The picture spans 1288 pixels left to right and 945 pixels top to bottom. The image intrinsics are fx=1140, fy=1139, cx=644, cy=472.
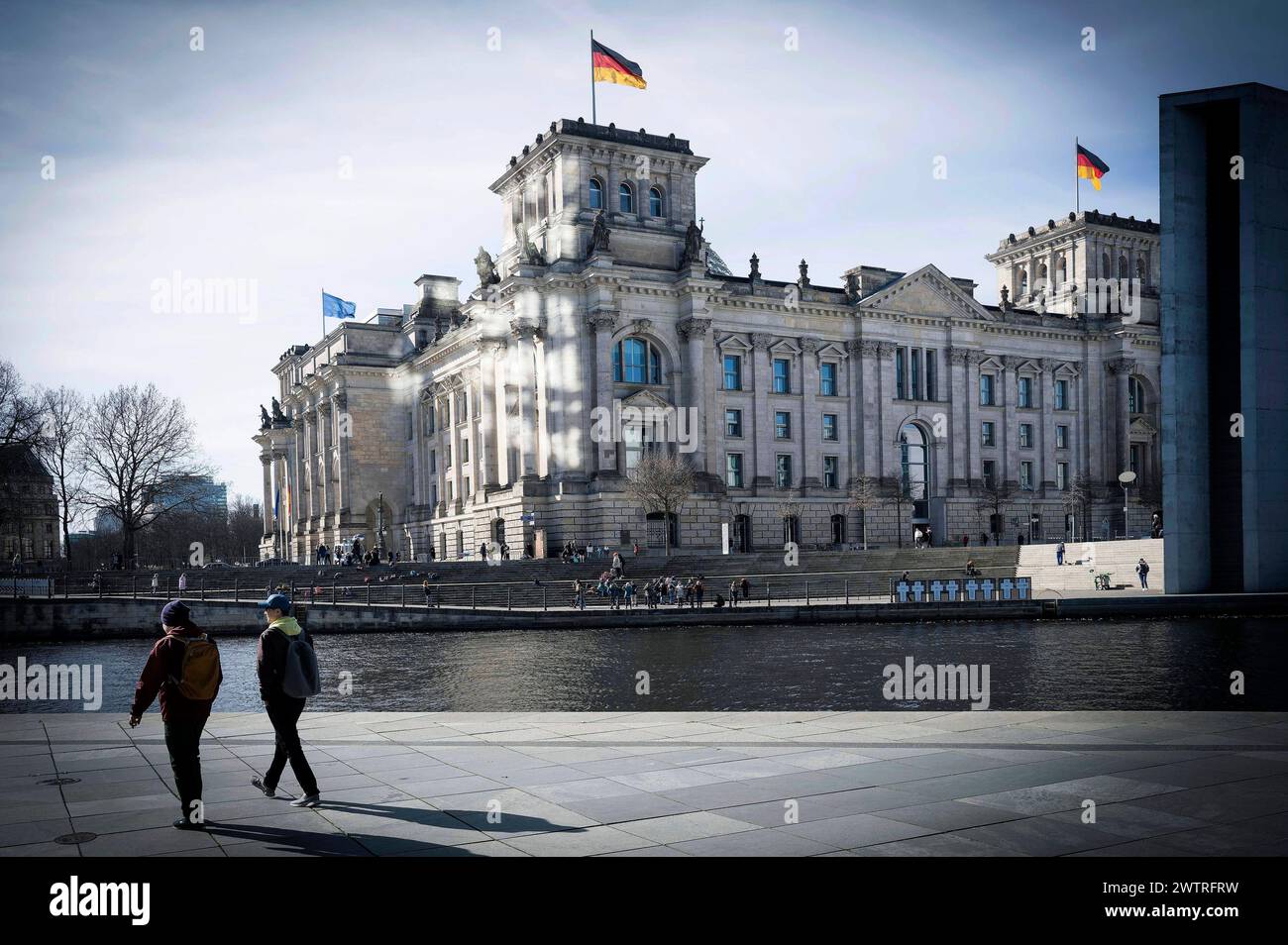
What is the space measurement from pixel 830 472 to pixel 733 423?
8.75 meters

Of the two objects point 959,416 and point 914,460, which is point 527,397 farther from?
point 959,416

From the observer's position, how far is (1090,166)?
7750 cm

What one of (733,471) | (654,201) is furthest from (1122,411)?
(654,201)

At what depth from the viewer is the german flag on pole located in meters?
77.0

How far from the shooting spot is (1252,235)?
38.9 metres

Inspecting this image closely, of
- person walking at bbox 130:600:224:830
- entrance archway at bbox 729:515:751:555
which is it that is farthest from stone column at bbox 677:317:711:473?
person walking at bbox 130:600:224:830

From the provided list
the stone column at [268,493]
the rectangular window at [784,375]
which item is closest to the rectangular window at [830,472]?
the rectangular window at [784,375]

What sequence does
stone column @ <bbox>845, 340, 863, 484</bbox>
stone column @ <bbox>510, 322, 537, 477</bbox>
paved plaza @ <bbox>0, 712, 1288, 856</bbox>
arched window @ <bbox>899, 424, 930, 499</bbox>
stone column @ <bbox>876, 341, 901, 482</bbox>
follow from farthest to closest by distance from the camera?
arched window @ <bbox>899, 424, 930, 499</bbox>
stone column @ <bbox>876, 341, 901, 482</bbox>
stone column @ <bbox>845, 340, 863, 484</bbox>
stone column @ <bbox>510, 322, 537, 477</bbox>
paved plaza @ <bbox>0, 712, 1288, 856</bbox>

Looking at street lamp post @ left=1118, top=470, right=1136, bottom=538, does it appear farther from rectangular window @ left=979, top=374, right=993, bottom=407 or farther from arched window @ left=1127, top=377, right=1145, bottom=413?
rectangular window @ left=979, top=374, right=993, bottom=407

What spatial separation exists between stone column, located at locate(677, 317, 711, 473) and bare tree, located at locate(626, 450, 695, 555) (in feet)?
17.1

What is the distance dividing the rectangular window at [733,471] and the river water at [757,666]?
37930 mm

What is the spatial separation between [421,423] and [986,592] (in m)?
60.2
